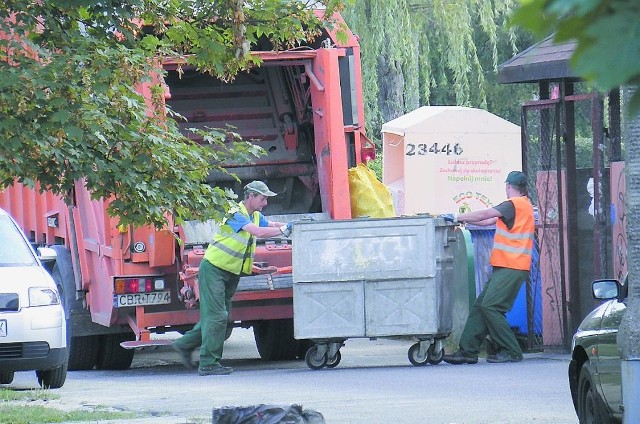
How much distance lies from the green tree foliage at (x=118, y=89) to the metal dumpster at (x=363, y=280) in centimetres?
276

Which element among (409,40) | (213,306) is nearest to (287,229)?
(213,306)

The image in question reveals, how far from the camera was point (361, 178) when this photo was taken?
36.4 feet

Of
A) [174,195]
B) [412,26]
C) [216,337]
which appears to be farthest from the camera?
[412,26]

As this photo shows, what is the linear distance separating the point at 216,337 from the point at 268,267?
2.47ft

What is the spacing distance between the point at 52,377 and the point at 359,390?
2277mm

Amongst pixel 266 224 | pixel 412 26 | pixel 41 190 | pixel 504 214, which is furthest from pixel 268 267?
pixel 412 26

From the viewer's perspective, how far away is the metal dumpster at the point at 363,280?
33.4 feet

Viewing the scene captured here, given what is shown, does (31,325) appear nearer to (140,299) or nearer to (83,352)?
(140,299)

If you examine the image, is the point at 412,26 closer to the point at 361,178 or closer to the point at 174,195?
the point at 361,178

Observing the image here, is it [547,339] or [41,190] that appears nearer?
[41,190]

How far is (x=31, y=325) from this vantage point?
9.02 meters

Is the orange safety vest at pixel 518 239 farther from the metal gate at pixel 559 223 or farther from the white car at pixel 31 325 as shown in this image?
the white car at pixel 31 325

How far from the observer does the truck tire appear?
11.4 metres

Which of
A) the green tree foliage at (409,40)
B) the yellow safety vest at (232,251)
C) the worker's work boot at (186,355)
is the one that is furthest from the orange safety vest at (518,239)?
the green tree foliage at (409,40)
